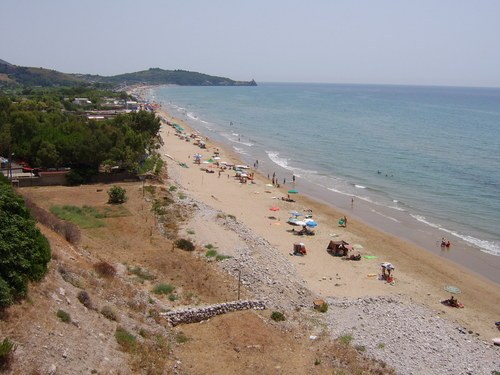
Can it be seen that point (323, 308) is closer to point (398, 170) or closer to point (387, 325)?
point (387, 325)

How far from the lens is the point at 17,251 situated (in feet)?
46.9

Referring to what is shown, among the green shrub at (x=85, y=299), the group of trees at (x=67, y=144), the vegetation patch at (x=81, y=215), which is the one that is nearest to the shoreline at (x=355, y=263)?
the group of trees at (x=67, y=144)

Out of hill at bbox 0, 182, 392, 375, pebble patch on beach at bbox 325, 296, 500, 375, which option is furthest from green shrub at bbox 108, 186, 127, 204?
pebble patch on beach at bbox 325, 296, 500, 375

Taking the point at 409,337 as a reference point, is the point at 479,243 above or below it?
below

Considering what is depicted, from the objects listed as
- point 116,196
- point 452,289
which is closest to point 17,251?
point 116,196

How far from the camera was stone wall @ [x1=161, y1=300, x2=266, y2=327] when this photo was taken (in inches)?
719

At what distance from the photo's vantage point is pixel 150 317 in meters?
17.4

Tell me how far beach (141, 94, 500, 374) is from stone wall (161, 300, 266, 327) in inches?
64.6

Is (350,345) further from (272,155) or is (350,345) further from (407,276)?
(272,155)

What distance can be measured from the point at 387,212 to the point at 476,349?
23.5 m

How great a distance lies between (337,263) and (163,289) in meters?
12.5

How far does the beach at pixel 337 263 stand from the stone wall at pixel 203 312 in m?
1.64

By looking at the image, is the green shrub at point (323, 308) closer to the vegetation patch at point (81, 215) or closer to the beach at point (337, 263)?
the beach at point (337, 263)

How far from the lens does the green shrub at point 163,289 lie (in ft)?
67.2
